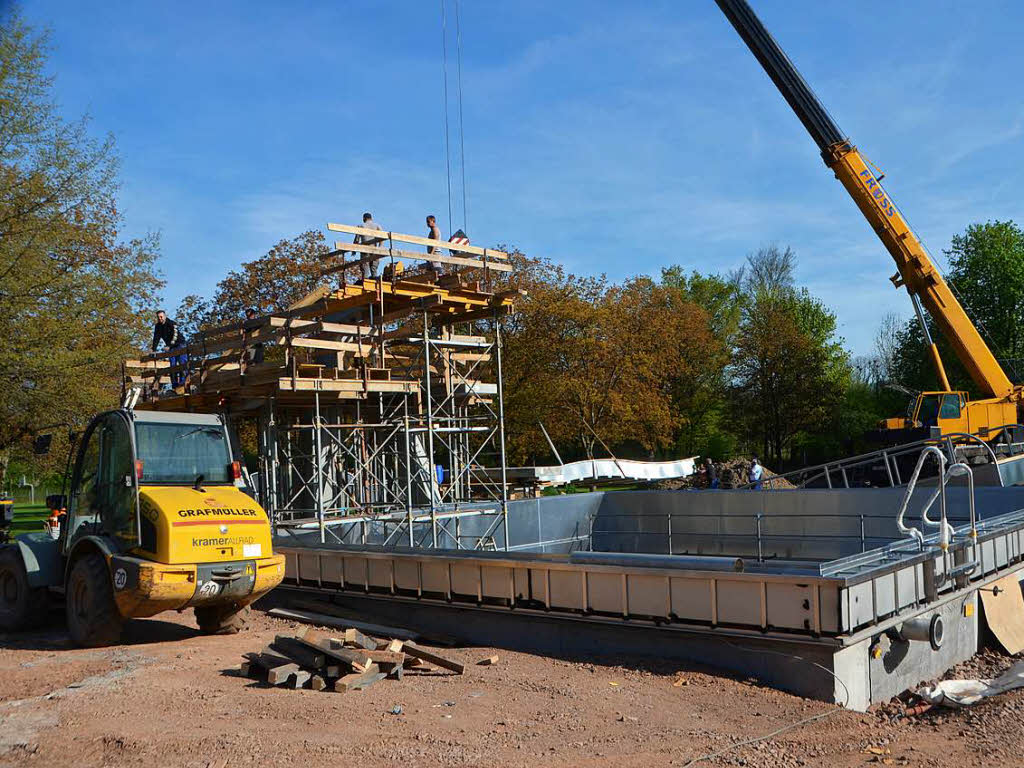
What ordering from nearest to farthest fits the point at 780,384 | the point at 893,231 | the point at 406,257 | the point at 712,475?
the point at 406,257
the point at 893,231
the point at 712,475
the point at 780,384

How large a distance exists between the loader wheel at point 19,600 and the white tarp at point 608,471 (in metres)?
15.7

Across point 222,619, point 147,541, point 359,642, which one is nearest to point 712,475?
point 222,619

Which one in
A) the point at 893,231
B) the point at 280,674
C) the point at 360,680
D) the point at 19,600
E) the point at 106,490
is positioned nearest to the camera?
the point at 280,674

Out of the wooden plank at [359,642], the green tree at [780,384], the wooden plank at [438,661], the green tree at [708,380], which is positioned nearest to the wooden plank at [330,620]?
the wooden plank at [359,642]

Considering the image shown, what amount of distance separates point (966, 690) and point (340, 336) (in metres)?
13.8

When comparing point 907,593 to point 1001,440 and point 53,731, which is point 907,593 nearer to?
point 53,731

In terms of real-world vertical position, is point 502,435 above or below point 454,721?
above

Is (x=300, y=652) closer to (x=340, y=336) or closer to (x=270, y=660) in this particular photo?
(x=270, y=660)

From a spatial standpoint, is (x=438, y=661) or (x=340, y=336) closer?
(x=438, y=661)

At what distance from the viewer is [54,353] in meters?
22.2

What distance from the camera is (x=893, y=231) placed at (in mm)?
27812

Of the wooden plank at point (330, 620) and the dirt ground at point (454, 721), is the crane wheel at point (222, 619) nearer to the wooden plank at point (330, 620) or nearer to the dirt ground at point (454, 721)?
the dirt ground at point (454, 721)

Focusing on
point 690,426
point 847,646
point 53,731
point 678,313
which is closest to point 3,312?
point 53,731

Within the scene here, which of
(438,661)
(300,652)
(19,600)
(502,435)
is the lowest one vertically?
(438,661)
